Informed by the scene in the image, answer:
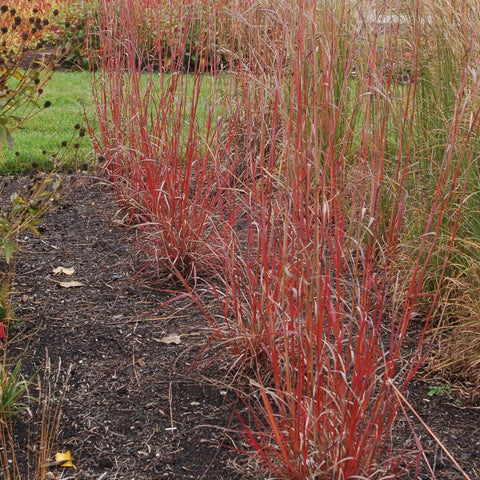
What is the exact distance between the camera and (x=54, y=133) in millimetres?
6402

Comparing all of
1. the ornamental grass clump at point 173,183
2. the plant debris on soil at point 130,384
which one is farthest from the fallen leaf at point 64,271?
the ornamental grass clump at point 173,183

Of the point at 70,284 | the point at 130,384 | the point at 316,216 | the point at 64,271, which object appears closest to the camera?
the point at 316,216

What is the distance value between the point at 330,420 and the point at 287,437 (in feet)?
0.82

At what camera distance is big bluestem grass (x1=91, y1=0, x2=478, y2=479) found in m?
1.97

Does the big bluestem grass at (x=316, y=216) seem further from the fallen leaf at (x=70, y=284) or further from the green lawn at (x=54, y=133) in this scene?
the green lawn at (x=54, y=133)

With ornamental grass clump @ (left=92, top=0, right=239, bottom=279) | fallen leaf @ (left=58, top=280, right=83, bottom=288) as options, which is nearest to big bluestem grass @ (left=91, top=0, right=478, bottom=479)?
ornamental grass clump @ (left=92, top=0, right=239, bottom=279)

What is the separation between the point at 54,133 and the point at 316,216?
5.02 metres

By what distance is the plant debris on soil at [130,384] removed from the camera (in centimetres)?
235

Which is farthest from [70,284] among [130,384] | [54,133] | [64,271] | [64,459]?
[54,133]

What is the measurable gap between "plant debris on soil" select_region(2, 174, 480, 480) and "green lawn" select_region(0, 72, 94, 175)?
4.30 feet

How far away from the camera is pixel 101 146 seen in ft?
17.0

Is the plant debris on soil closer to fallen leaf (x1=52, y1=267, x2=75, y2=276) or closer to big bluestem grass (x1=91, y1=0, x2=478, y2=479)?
fallen leaf (x1=52, y1=267, x2=75, y2=276)

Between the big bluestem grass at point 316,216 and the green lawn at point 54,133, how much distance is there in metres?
0.60

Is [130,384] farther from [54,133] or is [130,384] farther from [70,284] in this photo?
[54,133]
